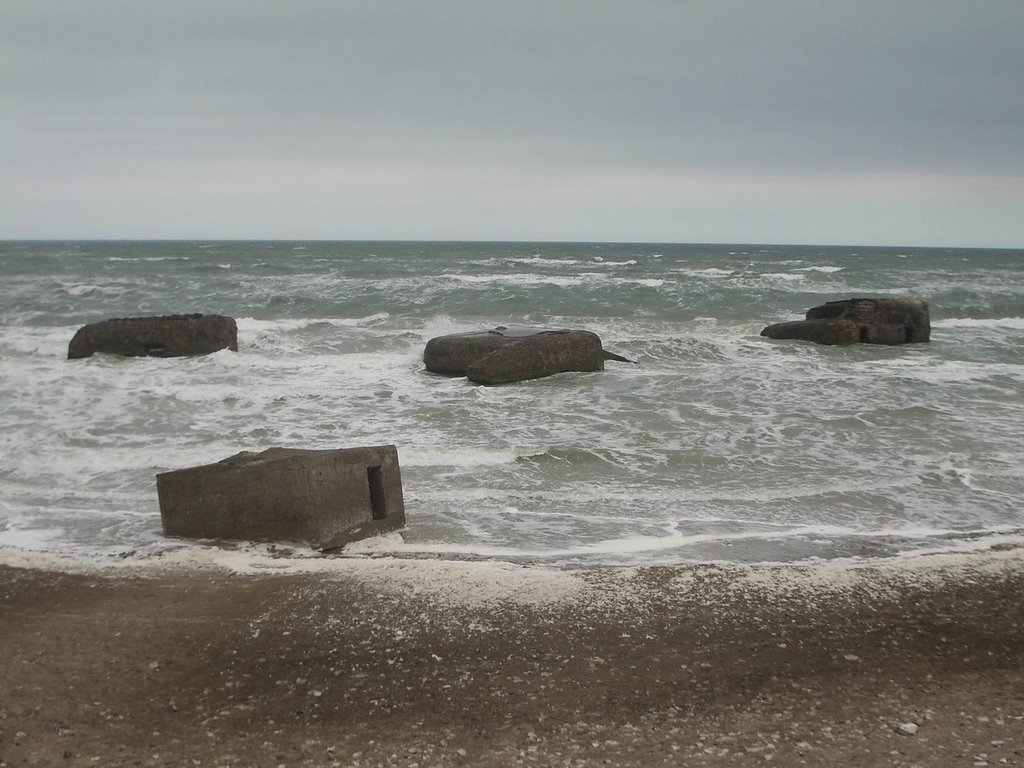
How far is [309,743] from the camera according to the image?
3.53 meters

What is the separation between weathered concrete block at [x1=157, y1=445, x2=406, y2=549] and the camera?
19.3 feet

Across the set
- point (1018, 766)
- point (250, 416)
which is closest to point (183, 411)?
→ point (250, 416)

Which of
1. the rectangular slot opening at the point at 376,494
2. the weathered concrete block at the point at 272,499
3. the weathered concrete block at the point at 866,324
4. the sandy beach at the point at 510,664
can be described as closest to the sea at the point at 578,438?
the weathered concrete block at the point at 272,499

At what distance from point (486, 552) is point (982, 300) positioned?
86.2 feet

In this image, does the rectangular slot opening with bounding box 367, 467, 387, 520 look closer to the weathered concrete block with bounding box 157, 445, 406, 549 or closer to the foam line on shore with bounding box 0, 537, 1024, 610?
the weathered concrete block with bounding box 157, 445, 406, 549

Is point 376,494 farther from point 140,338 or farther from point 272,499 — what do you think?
point 140,338

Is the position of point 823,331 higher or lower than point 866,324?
lower

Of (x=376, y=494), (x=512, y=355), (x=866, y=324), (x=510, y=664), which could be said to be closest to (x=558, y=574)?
(x=510, y=664)

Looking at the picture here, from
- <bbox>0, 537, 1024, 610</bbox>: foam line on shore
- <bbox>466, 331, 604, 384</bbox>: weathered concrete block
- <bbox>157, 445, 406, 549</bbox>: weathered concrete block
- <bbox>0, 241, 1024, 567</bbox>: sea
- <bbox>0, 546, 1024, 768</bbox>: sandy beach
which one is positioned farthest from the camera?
<bbox>466, 331, 604, 384</bbox>: weathered concrete block

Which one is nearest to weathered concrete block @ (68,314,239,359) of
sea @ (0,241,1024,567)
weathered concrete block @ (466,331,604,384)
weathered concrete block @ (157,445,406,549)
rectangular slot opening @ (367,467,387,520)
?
sea @ (0,241,1024,567)

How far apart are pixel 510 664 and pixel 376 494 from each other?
2361 millimetres

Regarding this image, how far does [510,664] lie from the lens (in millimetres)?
4211

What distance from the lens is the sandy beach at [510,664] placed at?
3512mm

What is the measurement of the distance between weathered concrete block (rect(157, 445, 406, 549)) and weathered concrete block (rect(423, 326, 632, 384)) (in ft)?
20.7
